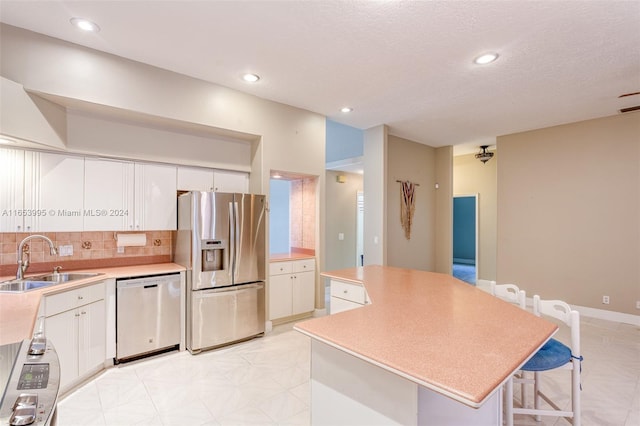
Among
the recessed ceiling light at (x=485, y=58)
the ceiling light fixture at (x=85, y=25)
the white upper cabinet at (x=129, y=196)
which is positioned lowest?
the white upper cabinet at (x=129, y=196)

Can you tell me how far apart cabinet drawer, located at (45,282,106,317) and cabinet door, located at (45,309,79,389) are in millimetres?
45

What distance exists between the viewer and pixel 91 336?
263 centimetres

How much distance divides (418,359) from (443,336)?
31 centimetres

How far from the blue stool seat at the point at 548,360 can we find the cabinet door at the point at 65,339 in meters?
3.26

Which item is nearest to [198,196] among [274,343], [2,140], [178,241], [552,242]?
[178,241]

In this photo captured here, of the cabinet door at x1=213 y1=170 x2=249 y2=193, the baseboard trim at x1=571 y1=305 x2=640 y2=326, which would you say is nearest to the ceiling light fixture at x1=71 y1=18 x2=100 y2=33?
the cabinet door at x1=213 y1=170 x2=249 y2=193

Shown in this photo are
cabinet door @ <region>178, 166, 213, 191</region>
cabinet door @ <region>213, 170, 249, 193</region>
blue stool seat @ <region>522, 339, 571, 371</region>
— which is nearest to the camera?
blue stool seat @ <region>522, 339, 571, 371</region>

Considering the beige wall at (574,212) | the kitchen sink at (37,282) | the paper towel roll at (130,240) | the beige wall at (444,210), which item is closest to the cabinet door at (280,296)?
the paper towel roll at (130,240)

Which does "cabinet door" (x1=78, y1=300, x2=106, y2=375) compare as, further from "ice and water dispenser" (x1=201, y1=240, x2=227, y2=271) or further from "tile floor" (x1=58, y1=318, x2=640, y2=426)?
"ice and water dispenser" (x1=201, y1=240, x2=227, y2=271)

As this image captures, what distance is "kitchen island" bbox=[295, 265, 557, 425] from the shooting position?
1.08 m

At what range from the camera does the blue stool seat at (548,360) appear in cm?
180

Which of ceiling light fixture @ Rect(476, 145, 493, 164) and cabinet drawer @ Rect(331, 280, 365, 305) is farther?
ceiling light fixture @ Rect(476, 145, 493, 164)

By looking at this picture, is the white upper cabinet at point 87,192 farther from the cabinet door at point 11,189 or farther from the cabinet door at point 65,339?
the cabinet door at point 65,339

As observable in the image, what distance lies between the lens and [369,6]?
2094 millimetres
